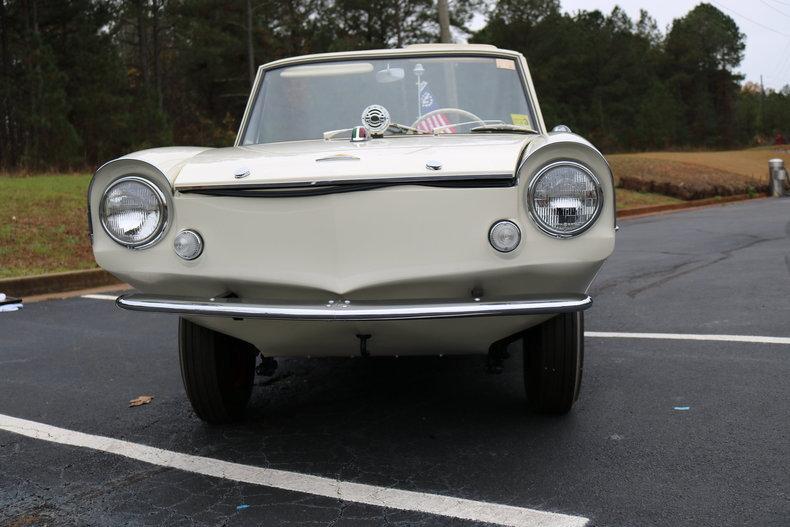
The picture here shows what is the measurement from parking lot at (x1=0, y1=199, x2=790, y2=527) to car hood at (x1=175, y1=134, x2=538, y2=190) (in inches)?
43.0

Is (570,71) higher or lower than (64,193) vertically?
higher

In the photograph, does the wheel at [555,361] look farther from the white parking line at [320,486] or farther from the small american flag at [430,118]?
the small american flag at [430,118]

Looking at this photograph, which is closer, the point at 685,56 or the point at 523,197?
the point at 523,197

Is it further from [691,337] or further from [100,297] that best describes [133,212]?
[100,297]

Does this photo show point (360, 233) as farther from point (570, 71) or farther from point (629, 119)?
point (629, 119)

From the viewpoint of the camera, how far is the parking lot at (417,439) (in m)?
2.83

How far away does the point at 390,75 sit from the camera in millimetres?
4422

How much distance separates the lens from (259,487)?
3057mm

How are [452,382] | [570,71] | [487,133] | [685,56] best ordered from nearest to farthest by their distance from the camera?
1. [487,133]
2. [452,382]
3. [570,71]
4. [685,56]

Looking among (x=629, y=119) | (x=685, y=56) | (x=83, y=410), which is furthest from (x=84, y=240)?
(x=685, y=56)

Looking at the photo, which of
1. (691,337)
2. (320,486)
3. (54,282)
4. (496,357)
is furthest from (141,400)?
(54,282)

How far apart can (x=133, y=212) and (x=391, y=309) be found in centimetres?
105

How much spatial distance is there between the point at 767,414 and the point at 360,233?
203 centimetres

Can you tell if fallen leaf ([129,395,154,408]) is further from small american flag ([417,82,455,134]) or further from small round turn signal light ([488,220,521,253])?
small round turn signal light ([488,220,521,253])
